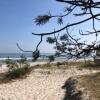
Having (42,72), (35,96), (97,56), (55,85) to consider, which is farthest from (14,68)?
(97,56)

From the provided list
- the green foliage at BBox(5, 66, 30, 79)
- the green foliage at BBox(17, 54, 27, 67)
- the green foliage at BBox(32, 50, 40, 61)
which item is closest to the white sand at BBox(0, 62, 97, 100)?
the green foliage at BBox(5, 66, 30, 79)

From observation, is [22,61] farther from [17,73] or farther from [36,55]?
[36,55]

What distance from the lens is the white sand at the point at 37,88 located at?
45.6 feet

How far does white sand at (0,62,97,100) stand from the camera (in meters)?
13.9

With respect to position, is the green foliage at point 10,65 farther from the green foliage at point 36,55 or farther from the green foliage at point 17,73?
the green foliage at point 36,55

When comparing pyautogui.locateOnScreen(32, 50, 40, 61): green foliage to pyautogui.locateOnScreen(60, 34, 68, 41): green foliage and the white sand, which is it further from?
the white sand

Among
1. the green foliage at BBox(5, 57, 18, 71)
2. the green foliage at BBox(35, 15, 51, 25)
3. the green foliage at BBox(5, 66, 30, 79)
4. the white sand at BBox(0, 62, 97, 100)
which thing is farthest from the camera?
the green foliage at BBox(5, 57, 18, 71)

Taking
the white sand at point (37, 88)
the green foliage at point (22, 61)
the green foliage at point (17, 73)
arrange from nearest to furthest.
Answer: the white sand at point (37, 88), the green foliage at point (17, 73), the green foliage at point (22, 61)

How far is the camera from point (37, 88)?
53.2ft

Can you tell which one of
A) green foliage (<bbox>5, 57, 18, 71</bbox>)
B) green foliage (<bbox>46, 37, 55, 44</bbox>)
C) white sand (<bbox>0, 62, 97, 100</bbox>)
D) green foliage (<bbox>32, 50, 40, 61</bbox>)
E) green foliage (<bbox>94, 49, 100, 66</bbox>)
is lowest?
white sand (<bbox>0, 62, 97, 100</bbox>)

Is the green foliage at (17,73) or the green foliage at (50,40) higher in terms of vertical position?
the green foliage at (50,40)

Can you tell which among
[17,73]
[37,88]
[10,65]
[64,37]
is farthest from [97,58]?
[10,65]

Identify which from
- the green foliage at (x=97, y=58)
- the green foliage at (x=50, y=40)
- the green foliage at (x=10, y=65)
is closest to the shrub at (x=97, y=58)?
the green foliage at (x=97, y=58)

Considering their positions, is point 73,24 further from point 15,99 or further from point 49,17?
point 15,99
